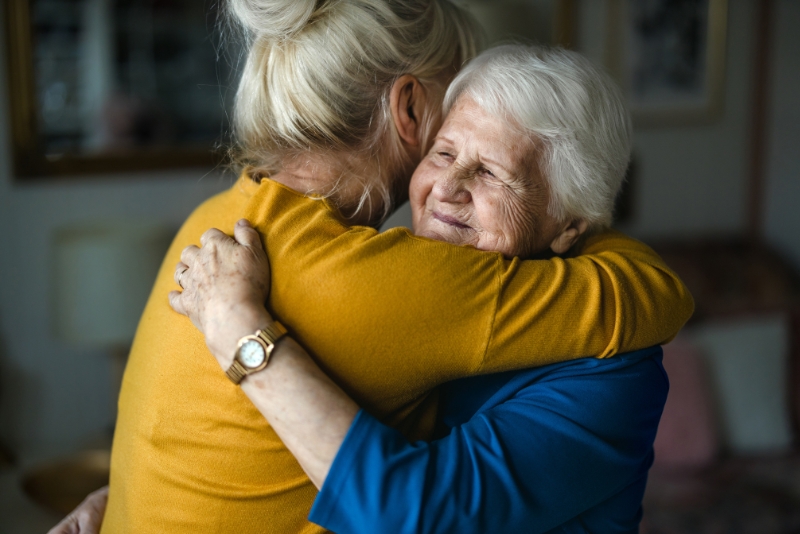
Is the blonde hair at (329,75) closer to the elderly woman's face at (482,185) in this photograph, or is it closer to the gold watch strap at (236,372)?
the elderly woman's face at (482,185)

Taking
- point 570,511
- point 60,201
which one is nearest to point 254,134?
point 570,511

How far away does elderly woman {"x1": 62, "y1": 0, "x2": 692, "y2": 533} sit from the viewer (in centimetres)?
81

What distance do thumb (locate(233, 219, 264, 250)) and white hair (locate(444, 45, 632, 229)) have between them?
38 cm

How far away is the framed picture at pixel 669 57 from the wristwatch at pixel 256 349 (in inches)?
131

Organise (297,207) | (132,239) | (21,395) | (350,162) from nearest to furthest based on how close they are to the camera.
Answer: (297,207), (350,162), (132,239), (21,395)

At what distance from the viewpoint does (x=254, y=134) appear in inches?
40.3

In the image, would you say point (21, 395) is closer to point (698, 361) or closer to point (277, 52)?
point (277, 52)

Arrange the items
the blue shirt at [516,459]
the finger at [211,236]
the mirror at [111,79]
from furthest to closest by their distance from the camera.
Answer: the mirror at [111,79], the finger at [211,236], the blue shirt at [516,459]

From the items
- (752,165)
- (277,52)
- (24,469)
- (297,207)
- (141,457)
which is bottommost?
(24,469)

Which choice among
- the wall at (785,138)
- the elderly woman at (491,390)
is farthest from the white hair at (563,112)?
the wall at (785,138)

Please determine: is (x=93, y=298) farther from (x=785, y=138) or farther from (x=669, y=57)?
(x=785, y=138)

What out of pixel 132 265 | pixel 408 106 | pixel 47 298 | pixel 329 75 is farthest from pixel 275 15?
pixel 47 298

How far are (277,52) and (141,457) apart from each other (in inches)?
22.5

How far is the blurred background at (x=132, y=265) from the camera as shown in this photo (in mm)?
2529
